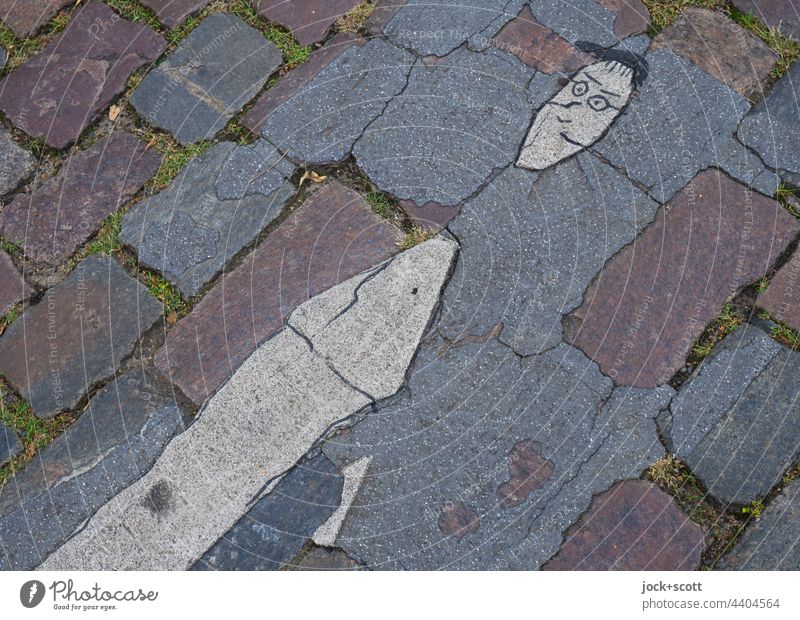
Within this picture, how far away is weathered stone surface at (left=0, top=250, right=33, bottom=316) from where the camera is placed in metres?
2.39

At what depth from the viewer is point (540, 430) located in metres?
2.16

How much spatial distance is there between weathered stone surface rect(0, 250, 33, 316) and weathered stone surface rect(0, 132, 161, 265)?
0.23 ft

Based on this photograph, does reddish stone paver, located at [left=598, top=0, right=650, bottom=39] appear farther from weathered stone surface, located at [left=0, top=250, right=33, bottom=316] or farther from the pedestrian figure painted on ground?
weathered stone surface, located at [left=0, top=250, right=33, bottom=316]

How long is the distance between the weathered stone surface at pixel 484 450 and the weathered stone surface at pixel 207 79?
1.07 metres

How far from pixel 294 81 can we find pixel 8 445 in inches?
57.2

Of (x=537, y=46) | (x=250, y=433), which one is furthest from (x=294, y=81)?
(x=250, y=433)

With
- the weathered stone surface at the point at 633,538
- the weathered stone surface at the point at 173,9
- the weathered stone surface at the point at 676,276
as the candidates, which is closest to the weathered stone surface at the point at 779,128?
the weathered stone surface at the point at 676,276

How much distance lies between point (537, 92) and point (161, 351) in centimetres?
144

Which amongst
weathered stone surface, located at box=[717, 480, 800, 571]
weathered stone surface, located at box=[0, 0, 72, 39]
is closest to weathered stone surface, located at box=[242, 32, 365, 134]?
weathered stone surface, located at box=[0, 0, 72, 39]

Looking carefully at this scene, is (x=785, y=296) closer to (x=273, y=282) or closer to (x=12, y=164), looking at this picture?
(x=273, y=282)

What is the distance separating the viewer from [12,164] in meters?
2.54

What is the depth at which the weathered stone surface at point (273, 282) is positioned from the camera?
89.6 inches

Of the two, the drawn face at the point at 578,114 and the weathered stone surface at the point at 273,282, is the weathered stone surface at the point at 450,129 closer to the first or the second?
the drawn face at the point at 578,114

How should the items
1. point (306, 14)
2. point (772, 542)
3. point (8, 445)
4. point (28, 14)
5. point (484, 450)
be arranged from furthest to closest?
point (28, 14) < point (306, 14) < point (8, 445) < point (484, 450) < point (772, 542)
